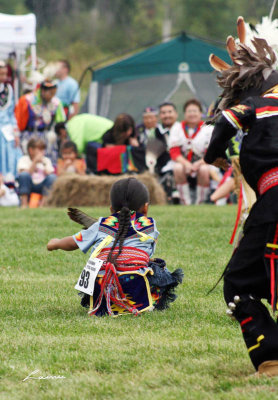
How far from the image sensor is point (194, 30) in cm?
4019

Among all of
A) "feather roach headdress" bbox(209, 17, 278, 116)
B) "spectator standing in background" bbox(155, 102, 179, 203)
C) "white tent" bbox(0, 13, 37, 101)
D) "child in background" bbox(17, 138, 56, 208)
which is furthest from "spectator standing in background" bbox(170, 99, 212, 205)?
"feather roach headdress" bbox(209, 17, 278, 116)

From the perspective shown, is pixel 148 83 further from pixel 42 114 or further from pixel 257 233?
pixel 257 233

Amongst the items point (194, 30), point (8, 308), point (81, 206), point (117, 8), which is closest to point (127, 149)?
point (81, 206)

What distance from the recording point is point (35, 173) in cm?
1136

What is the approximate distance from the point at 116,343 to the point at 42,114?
28.4 ft

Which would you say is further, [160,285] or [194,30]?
[194,30]

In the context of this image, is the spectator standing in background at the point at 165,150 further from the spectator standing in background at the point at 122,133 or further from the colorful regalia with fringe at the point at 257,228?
the colorful regalia with fringe at the point at 257,228

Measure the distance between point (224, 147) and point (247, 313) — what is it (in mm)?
686

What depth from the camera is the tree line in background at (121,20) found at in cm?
3878

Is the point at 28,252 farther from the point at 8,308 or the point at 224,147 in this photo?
the point at 224,147

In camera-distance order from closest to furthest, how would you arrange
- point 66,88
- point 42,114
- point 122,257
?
point 122,257 → point 42,114 → point 66,88

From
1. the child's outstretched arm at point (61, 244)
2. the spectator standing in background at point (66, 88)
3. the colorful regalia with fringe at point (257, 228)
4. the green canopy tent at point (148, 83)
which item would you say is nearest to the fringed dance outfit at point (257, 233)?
the colorful regalia with fringe at point (257, 228)

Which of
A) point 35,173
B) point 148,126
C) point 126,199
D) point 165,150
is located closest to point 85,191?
point 35,173

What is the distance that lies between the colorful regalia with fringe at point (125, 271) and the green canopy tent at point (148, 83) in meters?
10.1
